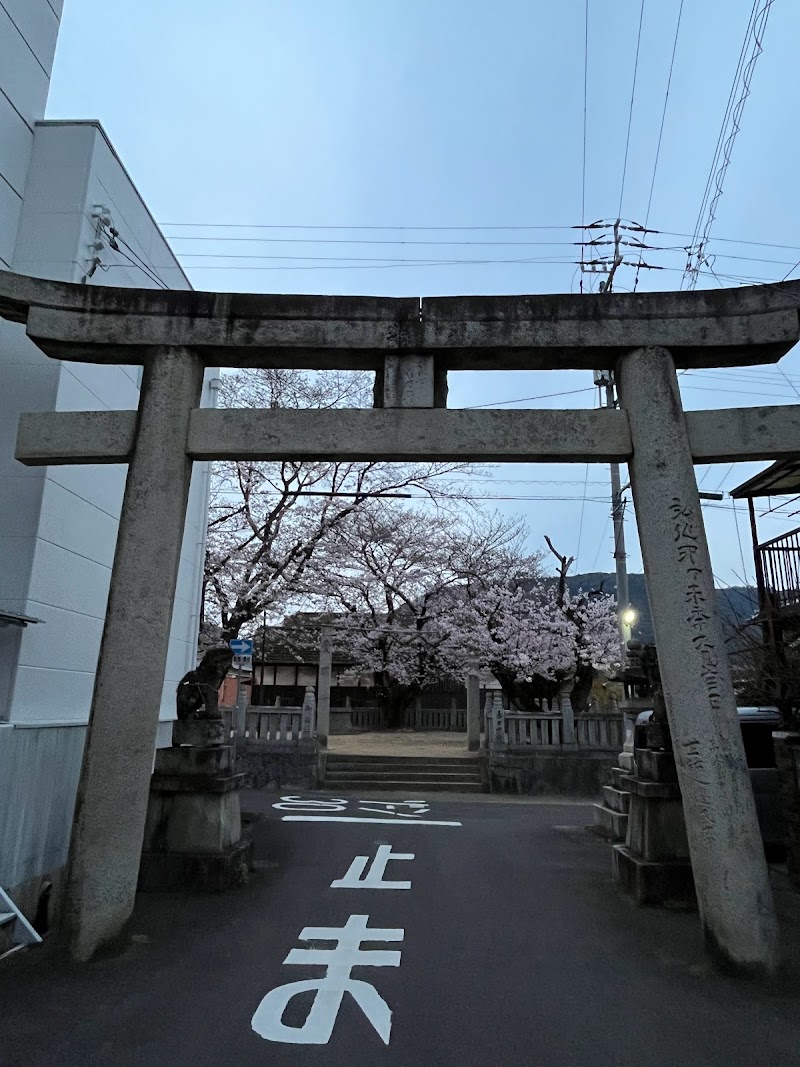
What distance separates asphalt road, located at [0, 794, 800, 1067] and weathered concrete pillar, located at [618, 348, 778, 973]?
1.44 ft

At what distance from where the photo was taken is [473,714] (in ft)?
65.9

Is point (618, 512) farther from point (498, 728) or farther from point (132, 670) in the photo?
point (132, 670)

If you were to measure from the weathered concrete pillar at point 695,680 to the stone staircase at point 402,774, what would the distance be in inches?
448

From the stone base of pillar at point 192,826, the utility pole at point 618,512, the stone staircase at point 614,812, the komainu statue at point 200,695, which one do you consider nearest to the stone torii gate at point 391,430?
the stone base of pillar at point 192,826

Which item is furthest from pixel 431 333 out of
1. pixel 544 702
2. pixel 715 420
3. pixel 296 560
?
pixel 544 702

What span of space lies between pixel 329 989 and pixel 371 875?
300 centimetres

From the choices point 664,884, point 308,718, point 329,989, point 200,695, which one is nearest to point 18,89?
point 200,695

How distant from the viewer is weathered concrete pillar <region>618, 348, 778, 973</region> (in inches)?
180

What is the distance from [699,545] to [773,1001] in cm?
309

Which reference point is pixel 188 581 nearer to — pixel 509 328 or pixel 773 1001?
pixel 509 328

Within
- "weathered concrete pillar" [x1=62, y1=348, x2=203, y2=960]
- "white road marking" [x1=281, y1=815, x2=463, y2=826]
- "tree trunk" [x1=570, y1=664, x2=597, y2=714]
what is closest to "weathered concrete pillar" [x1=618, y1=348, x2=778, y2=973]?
"weathered concrete pillar" [x1=62, y1=348, x2=203, y2=960]

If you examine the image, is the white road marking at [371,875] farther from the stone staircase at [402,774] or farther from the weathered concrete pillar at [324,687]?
the weathered concrete pillar at [324,687]

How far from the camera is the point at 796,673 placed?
782cm

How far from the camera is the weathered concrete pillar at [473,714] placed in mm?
19719
